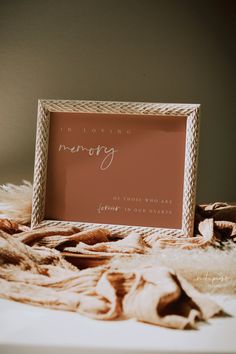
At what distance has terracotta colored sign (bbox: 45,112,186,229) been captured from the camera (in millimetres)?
696

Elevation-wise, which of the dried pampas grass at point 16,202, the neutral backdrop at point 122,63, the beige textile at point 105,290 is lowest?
the beige textile at point 105,290

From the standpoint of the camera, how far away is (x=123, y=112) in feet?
2.31

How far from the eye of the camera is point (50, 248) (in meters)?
0.69

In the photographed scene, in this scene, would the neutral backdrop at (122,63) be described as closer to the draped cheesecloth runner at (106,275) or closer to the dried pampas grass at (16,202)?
the dried pampas grass at (16,202)

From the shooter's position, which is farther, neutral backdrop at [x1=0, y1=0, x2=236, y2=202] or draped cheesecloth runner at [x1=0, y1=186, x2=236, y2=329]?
neutral backdrop at [x1=0, y1=0, x2=236, y2=202]

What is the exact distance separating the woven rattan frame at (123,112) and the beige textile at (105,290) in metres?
0.10

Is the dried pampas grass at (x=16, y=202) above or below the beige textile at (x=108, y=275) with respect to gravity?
above

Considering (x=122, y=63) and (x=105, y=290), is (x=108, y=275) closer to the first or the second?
(x=105, y=290)

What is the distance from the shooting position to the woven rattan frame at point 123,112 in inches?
27.0

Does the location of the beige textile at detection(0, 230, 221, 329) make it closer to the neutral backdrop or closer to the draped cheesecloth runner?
the draped cheesecloth runner

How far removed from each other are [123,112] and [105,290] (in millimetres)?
393

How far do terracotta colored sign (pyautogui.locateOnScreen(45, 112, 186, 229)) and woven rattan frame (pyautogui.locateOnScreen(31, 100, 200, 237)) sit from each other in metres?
0.01

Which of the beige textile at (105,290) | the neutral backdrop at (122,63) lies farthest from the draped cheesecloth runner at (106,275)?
the neutral backdrop at (122,63)

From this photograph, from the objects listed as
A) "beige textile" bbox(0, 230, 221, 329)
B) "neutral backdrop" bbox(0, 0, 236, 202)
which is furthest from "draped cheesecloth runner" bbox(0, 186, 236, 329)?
"neutral backdrop" bbox(0, 0, 236, 202)
